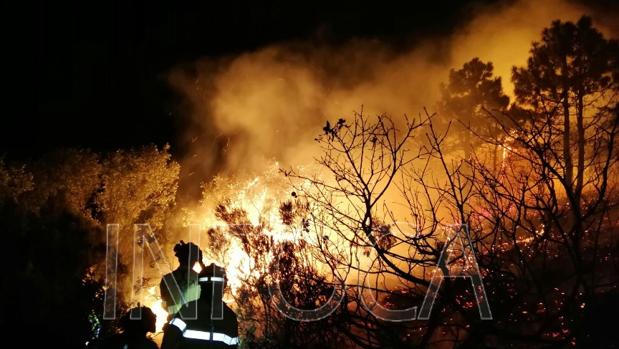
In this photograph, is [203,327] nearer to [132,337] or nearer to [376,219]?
[132,337]

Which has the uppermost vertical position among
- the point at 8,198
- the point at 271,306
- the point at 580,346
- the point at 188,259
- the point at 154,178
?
the point at 154,178

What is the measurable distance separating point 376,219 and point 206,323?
2.77 metres

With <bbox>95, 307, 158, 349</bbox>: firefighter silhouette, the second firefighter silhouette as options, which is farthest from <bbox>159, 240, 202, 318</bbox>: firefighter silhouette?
<bbox>95, 307, 158, 349</bbox>: firefighter silhouette

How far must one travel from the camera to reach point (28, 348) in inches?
204

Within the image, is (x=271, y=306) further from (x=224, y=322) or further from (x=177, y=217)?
(x=177, y=217)

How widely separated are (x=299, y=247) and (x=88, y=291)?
24.9 ft

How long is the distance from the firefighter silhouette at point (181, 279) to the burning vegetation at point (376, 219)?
128 cm

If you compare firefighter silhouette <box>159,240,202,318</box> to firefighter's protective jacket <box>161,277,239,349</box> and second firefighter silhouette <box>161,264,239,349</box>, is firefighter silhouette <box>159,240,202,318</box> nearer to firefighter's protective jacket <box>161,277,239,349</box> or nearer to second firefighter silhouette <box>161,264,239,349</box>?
second firefighter silhouette <box>161,264,239,349</box>

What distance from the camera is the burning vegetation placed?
15.8 feet

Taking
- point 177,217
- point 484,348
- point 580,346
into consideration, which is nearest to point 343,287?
point 484,348

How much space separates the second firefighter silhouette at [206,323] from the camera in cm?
528

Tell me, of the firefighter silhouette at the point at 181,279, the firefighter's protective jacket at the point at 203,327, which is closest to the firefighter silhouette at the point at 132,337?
the firefighter's protective jacket at the point at 203,327

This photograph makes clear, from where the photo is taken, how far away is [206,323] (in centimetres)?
536

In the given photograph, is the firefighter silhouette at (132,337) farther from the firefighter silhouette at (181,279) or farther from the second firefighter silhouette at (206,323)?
the firefighter silhouette at (181,279)
